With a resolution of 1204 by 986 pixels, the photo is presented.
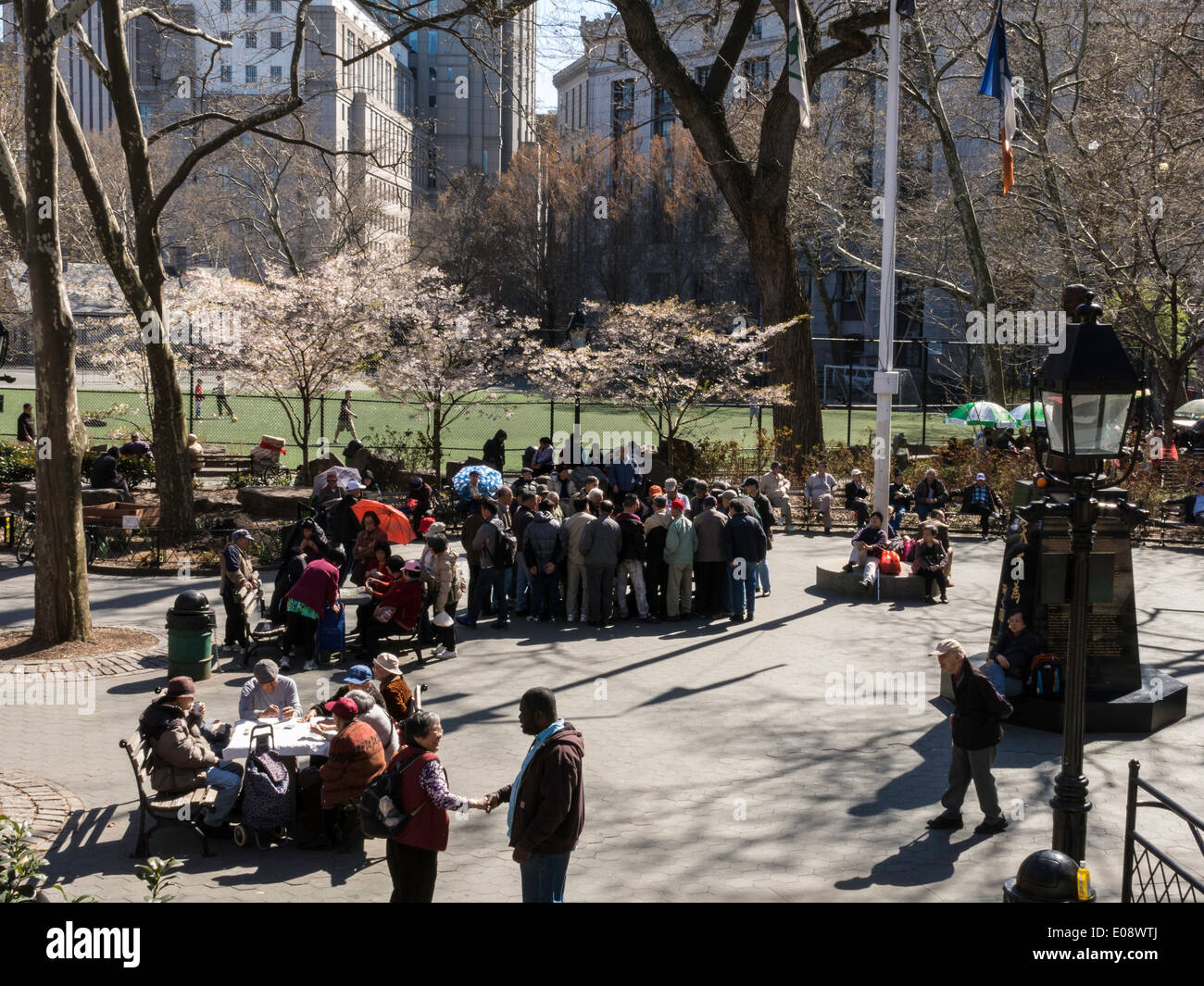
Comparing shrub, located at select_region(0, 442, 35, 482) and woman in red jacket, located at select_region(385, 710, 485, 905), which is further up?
shrub, located at select_region(0, 442, 35, 482)

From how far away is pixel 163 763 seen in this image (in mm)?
8945

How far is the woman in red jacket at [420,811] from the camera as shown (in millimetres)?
7082

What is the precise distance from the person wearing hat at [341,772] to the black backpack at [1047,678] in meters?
6.58

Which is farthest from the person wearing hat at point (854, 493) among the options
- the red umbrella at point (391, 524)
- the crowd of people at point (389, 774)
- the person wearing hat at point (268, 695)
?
the crowd of people at point (389, 774)

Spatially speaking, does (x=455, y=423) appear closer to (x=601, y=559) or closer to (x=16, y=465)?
(x=16, y=465)

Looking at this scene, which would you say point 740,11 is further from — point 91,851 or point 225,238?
point 225,238

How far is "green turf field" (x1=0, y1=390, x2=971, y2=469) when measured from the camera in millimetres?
38312

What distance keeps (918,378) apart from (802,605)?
164 ft

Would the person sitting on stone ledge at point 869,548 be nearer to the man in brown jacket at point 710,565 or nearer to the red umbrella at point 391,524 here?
the man in brown jacket at point 710,565

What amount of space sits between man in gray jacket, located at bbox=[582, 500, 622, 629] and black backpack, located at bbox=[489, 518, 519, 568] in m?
0.91

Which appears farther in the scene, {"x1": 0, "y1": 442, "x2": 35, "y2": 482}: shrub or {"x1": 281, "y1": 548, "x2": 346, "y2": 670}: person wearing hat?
{"x1": 0, "y1": 442, "x2": 35, "y2": 482}: shrub

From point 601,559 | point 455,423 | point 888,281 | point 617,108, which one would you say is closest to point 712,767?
point 601,559

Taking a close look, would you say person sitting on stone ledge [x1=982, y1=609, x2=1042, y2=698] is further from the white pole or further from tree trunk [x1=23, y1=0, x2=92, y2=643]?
tree trunk [x1=23, y1=0, x2=92, y2=643]

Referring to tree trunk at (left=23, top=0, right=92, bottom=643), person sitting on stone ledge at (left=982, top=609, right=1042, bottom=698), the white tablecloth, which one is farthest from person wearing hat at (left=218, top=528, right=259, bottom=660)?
person sitting on stone ledge at (left=982, top=609, right=1042, bottom=698)
